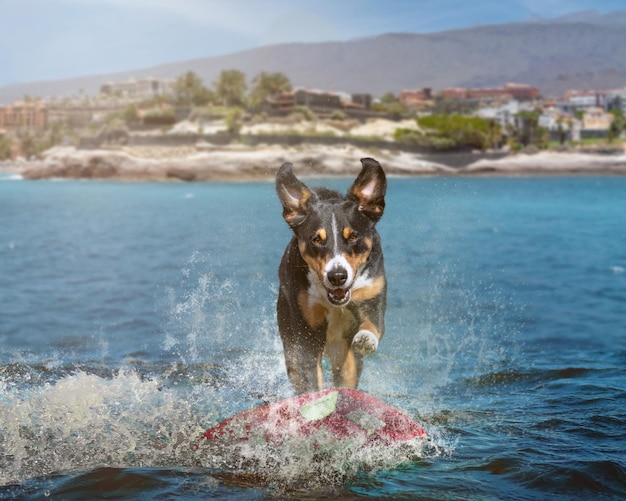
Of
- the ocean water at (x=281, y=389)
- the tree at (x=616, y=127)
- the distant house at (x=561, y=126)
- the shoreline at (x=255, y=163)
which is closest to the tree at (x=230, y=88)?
the shoreline at (x=255, y=163)

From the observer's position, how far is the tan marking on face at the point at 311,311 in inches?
269

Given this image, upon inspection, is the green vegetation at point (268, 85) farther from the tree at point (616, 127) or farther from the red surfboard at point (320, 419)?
the red surfboard at point (320, 419)

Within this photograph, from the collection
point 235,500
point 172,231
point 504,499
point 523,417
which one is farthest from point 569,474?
point 172,231

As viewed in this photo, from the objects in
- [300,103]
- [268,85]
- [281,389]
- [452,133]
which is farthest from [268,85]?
[281,389]

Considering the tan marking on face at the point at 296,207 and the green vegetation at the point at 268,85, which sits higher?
the green vegetation at the point at 268,85

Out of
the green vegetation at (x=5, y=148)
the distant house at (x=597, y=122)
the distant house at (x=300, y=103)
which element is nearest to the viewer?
the distant house at (x=300, y=103)

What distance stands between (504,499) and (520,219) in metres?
49.1

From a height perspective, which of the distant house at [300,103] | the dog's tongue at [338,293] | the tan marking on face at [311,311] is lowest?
the tan marking on face at [311,311]

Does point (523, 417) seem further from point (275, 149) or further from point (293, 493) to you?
point (275, 149)

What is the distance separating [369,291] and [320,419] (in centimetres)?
109

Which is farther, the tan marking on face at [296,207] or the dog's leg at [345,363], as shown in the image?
the dog's leg at [345,363]

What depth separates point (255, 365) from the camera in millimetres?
10133

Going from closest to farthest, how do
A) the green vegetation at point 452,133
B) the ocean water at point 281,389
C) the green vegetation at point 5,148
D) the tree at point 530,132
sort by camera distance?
the ocean water at point 281,389, the green vegetation at point 452,133, the tree at point 530,132, the green vegetation at point 5,148

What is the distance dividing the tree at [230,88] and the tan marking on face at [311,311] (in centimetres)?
17075
